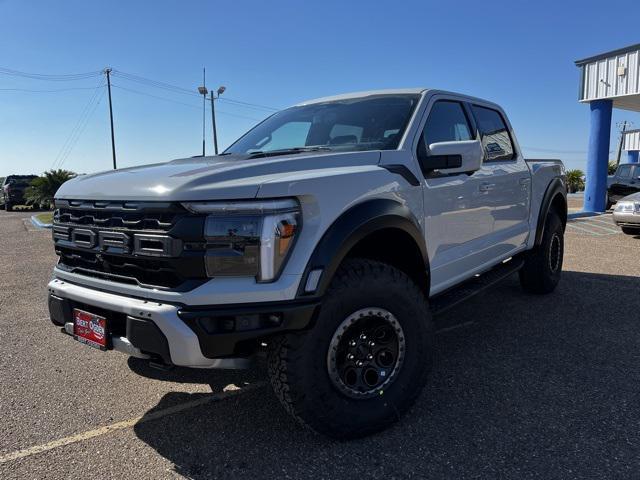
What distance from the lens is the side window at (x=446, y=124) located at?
357 centimetres

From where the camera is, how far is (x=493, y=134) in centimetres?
464

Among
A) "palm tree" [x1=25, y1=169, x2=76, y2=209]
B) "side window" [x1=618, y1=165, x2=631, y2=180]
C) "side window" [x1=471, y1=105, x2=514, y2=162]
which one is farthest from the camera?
"palm tree" [x1=25, y1=169, x2=76, y2=209]

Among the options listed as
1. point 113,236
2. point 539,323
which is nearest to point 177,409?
point 113,236

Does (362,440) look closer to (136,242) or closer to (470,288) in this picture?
(136,242)

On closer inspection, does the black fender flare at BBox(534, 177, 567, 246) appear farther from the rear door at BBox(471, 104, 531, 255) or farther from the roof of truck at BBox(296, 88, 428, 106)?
the roof of truck at BBox(296, 88, 428, 106)

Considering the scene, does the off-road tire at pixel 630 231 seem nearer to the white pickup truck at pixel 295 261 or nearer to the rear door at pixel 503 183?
the rear door at pixel 503 183

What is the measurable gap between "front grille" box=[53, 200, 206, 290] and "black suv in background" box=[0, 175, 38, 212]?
88.3 feet

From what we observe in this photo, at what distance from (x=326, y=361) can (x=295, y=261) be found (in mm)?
525

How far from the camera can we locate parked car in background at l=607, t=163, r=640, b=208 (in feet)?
54.8

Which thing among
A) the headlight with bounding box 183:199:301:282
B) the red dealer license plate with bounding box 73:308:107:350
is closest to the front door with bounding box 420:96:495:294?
the headlight with bounding box 183:199:301:282

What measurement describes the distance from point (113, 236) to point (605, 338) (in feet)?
12.9

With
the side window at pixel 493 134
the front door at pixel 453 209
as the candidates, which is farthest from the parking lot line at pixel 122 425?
the side window at pixel 493 134

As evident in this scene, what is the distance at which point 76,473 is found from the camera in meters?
2.46

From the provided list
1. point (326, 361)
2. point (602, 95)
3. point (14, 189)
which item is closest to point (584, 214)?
point (602, 95)
